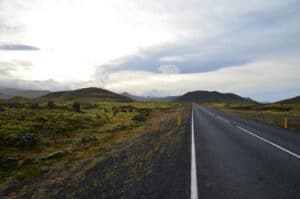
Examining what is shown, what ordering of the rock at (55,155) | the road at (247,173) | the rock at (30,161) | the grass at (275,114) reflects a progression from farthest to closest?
the grass at (275,114) → the rock at (55,155) → the rock at (30,161) → the road at (247,173)

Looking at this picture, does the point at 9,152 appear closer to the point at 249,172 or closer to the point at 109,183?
the point at 109,183

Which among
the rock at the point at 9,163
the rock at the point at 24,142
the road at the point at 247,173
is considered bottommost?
the rock at the point at 9,163

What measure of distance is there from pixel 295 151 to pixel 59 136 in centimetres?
1897

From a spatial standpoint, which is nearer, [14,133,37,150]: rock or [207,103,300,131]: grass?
[14,133,37,150]: rock

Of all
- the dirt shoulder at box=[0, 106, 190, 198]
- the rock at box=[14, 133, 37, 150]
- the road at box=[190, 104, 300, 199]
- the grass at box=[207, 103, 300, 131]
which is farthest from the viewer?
the grass at box=[207, 103, 300, 131]

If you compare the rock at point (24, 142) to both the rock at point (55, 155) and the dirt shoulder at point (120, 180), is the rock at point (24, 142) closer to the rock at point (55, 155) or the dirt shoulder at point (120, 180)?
the rock at point (55, 155)

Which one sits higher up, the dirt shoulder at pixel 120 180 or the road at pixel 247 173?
the road at pixel 247 173

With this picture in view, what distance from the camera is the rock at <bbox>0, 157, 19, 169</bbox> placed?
13.1m

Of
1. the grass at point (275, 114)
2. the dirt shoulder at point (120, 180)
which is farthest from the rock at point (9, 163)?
the grass at point (275, 114)

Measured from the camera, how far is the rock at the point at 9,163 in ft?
42.9

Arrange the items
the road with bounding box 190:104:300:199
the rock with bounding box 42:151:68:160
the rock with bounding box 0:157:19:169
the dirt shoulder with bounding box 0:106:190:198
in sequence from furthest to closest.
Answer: the rock with bounding box 42:151:68:160 < the rock with bounding box 0:157:19:169 < the dirt shoulder with bounding box 0:106:190:198 < the road with bounding box 190:104:300:199

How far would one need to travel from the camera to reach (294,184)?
671 cm

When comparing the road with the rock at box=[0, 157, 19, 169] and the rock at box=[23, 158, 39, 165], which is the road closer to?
the rock at box=[23, 158, 39, 165]

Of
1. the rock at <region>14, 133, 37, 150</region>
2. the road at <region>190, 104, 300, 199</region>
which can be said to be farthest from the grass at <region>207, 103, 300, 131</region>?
the rock at <region>14, 133, 37, 150</region>
